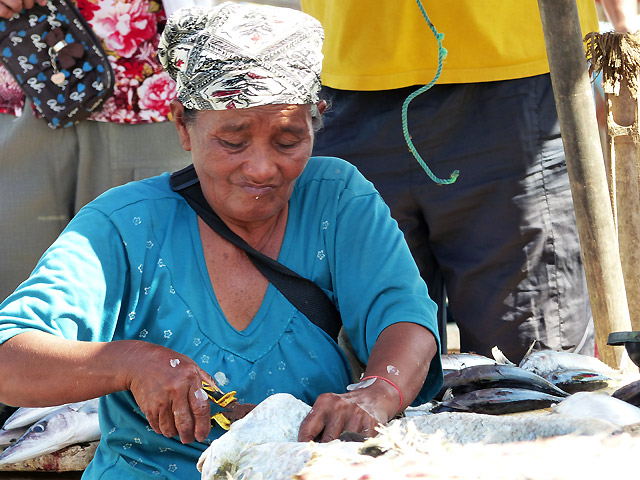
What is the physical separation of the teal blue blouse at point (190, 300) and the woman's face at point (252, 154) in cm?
13

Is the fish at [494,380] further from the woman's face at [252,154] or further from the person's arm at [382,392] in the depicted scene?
the woman's face at [252,154]

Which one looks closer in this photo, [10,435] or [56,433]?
[56,433]

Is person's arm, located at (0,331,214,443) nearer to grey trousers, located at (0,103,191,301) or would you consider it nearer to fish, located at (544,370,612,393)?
fish, located at (544,370,612,393)

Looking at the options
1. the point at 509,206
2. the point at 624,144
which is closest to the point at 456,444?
the point at 509,206

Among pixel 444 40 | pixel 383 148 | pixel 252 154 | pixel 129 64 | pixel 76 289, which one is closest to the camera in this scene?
pixel 76 289

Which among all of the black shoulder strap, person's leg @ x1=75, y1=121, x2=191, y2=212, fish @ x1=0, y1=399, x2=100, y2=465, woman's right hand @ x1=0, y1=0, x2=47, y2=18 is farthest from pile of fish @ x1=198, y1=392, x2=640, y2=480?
woman's right hand @ x1=0, y1=0, x2=47, y2=18

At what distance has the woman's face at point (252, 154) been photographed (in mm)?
2008

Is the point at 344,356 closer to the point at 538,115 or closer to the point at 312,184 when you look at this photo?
the point at 312,184

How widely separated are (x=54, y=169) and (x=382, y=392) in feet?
6.72

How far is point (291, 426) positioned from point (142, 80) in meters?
2.02

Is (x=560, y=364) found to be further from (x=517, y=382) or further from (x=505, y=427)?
(x=505, y=427)

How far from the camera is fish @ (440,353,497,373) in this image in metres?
2.53

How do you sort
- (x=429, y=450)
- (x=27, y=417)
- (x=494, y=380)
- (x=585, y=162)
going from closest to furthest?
(x=429, y=450) < (x=494, y=380) < (x=585, y=162) < (x=27, y=417)

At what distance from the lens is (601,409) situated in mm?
1806
